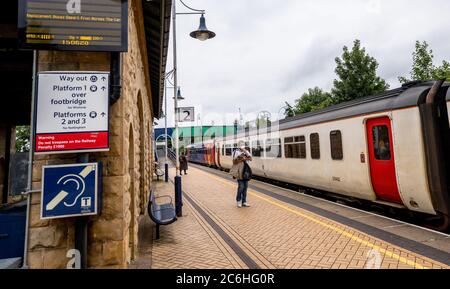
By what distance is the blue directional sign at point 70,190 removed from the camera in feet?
9.02

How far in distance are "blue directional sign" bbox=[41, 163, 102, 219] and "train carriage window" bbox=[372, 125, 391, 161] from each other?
599 cm

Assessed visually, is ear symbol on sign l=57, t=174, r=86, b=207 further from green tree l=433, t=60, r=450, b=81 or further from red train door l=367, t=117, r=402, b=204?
green tree l=433, t=60, r=450, b=81

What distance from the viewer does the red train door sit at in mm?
6070

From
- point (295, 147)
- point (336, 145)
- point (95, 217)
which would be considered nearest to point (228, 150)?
point (295, 147)

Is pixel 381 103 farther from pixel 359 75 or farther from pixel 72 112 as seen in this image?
pixel 359 75

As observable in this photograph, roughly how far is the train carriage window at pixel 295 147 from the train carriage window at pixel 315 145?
475mm

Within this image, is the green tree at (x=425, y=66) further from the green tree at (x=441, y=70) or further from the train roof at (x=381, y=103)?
the train roof at (x=381, y=103)

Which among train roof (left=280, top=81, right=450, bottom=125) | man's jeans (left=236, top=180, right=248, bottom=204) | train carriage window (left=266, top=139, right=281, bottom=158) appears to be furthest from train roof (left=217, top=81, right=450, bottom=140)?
man's jeans (left=236, top=180, right=248, bottom=204)

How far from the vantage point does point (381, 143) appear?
21.0 feet

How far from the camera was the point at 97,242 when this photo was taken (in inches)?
122

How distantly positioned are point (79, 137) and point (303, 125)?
8.04 metres

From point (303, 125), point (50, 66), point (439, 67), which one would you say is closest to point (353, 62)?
point (439, 67)

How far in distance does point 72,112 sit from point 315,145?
297 inches
